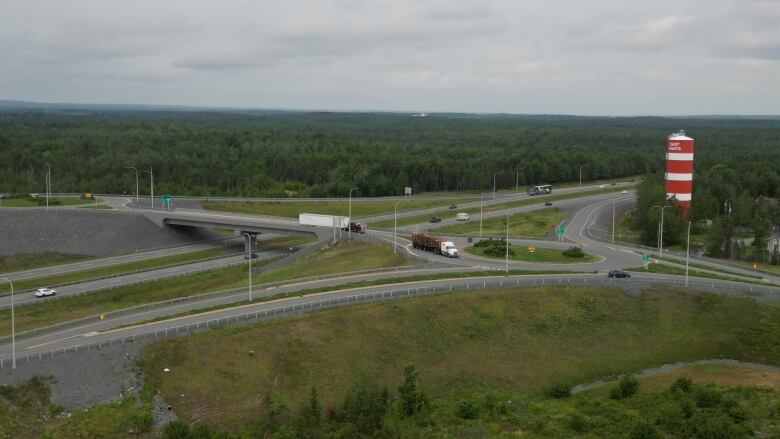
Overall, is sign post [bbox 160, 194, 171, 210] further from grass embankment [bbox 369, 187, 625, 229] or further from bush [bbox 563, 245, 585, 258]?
bush [bbox 563, 245, 585, 258]

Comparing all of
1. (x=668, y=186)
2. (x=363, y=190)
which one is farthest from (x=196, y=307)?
(x=363, y=190)

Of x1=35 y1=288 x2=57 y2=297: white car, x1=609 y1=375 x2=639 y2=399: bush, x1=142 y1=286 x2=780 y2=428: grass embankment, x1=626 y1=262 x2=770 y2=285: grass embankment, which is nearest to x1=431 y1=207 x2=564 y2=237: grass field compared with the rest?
x1=626 y1=262 x2=770 y2=285: grass embankment

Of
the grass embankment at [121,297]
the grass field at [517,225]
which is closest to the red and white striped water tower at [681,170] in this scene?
the grass field at [517,225]

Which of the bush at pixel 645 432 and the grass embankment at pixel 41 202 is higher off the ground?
the grass embankment at pixel 41 202

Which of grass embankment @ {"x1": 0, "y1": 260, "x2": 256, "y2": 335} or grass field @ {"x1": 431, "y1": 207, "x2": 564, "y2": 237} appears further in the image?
grass field @ {"x1": 431, "y1": 207, "x2": 564, "y2": 237}

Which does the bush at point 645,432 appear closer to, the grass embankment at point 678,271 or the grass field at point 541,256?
the grass embankment at point 678,271

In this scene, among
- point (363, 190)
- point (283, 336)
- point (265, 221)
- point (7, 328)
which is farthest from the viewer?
point (363, 190)

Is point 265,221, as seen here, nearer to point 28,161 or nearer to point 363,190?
point 363,190
